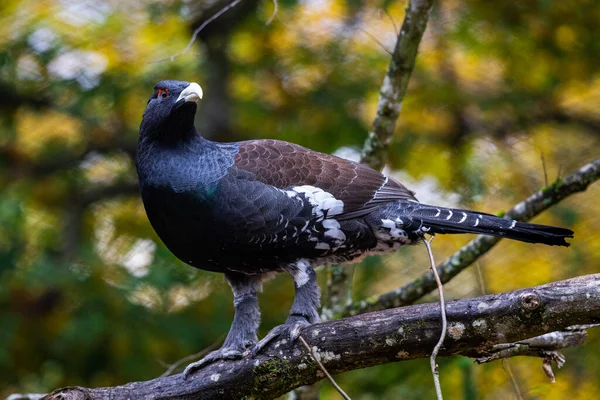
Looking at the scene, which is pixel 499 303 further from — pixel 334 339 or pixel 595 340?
pixel 595 340

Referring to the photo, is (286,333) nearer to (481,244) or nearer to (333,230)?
(333,230)

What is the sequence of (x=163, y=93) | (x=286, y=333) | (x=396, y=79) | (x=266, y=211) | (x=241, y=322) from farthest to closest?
(x=396, y=79) → (x=241, y=322) → (x=163, y=93) → (x=266, y=211) → (x=286, y=333)

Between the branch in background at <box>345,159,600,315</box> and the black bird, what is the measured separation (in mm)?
425

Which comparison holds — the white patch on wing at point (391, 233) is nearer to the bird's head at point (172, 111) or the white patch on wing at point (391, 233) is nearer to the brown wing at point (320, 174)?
the brown wing at point (320, 174)

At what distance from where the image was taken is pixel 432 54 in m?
8.52

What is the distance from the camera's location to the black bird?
417 cm

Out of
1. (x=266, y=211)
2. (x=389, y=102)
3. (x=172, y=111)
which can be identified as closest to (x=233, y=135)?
(x=389, y=102)

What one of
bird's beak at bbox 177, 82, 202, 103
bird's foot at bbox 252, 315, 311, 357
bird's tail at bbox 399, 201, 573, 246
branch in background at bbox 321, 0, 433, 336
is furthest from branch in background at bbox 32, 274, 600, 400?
bird's beak at bbox 177, 82, 202, 103

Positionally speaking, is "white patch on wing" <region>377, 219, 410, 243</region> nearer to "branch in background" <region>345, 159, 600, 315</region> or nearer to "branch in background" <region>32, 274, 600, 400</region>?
"branch in background" <region>345, 159, 600, 315</region>

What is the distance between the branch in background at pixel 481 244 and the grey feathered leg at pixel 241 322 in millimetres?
758

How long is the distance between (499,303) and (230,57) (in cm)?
548

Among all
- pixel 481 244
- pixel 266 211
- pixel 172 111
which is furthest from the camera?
pixel 481 244

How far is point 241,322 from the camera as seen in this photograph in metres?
4.62

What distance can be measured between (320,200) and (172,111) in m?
0.99
